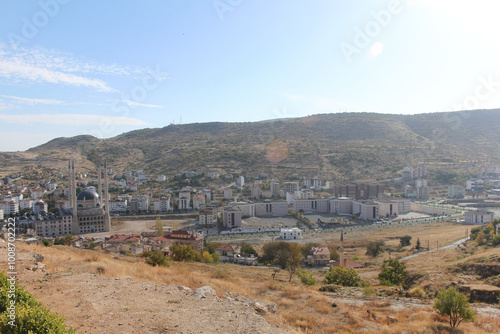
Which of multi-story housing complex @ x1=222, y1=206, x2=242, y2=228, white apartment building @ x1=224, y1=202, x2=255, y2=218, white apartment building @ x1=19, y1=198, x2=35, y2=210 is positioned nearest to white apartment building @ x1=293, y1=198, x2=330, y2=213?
white apartment building @ x1=224, y1=202, x2=255, y2=218

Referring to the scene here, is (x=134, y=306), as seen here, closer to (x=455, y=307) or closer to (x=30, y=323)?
(x=30, y=323)

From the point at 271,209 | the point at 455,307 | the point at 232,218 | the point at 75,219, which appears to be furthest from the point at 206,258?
the point at 271,209

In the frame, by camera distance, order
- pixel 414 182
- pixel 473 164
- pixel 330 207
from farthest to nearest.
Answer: pixel 473 164
pixel 414 182
pixel 330 207

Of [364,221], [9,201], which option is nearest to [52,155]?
[9,201]

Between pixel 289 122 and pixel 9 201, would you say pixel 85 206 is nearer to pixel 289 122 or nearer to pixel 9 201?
pixel 9 201

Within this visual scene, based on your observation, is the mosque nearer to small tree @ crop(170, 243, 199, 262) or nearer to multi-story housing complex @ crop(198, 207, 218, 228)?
multi-story housing complex @ crop(198, 207, 218, 228)

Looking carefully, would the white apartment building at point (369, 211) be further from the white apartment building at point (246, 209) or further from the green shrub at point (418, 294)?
the green shrub at point (418, 294)
